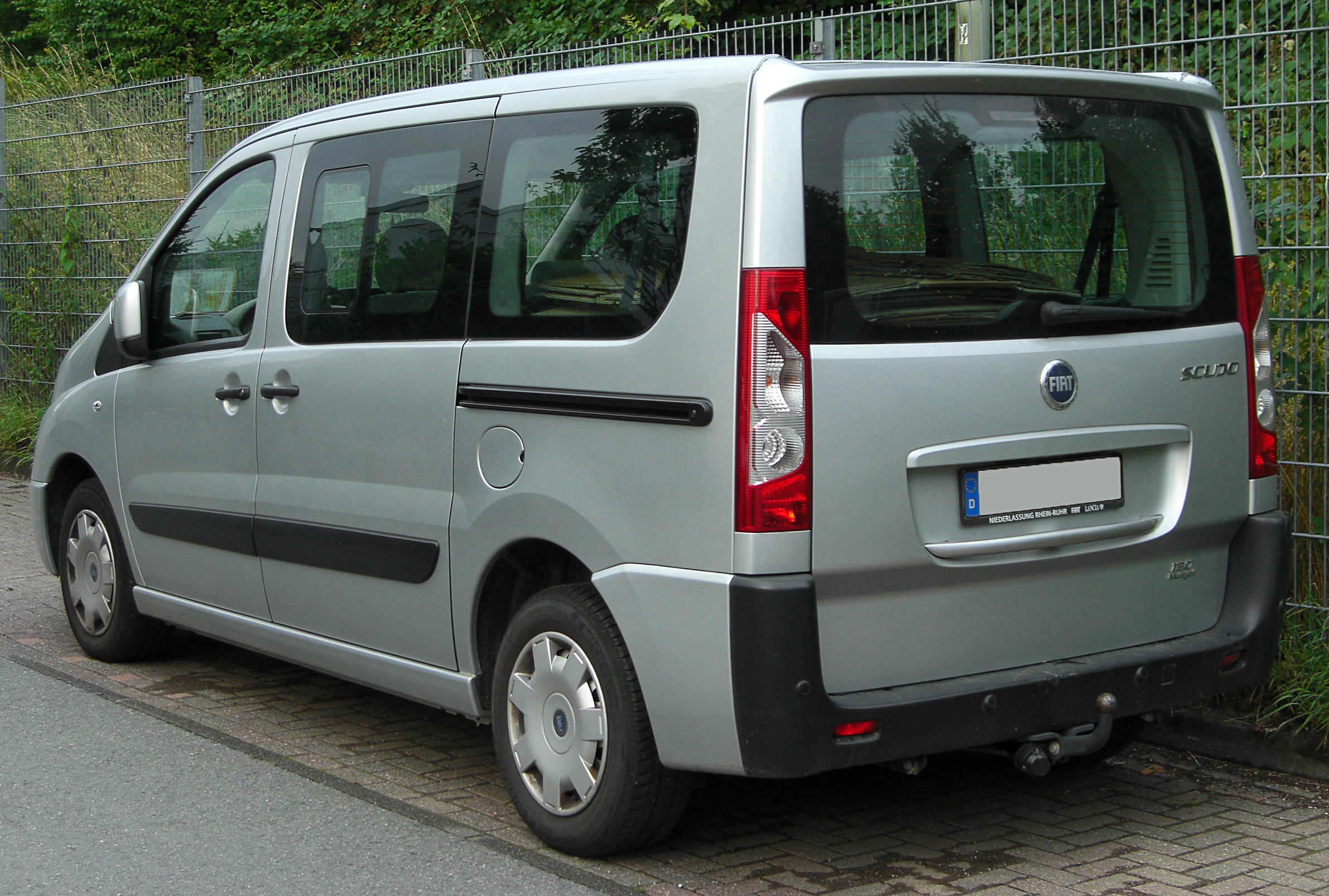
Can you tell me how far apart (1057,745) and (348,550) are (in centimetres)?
210

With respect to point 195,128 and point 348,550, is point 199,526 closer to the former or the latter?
point 348,550

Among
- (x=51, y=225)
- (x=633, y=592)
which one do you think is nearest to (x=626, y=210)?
(x=633, y=592)

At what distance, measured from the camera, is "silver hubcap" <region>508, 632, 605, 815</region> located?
3.77 meters

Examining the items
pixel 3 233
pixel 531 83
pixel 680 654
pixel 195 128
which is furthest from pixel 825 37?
pixel 3 233

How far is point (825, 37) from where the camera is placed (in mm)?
6410

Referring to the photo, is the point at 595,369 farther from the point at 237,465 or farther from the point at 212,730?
the point at 212,730

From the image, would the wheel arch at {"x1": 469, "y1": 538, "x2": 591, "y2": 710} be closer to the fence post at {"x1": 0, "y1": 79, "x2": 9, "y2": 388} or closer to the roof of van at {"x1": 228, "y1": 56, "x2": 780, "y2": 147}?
the roof of van at {"x1": 228, "y1": 56, "x2": 780, "y2": 147}

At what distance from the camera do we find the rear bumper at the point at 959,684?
330 cm

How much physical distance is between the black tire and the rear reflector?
1310 mm

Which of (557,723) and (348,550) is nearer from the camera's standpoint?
(557,723)

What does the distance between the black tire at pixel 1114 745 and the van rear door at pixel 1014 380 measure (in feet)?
1.93

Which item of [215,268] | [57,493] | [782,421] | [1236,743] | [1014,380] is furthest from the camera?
[57,493]

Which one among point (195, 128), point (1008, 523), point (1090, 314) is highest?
point (195, 128)

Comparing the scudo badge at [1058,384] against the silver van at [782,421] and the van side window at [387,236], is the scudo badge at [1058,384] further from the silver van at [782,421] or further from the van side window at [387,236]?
the van side window at [387,236]
